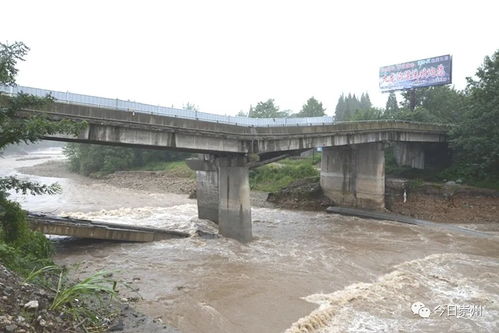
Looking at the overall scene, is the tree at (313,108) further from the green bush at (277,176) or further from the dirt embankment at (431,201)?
the dirt embankment at (431,201)

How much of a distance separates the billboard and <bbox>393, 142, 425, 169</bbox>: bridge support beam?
32.8ft

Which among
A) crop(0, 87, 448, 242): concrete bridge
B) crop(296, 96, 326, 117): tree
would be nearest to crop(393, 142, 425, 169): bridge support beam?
crop(0, 87, 448, 242): concrete bridge

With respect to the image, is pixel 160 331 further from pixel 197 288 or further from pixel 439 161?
pixel 439 161

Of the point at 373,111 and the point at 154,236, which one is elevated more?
the point at 373,111

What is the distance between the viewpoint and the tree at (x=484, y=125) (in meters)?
33.3

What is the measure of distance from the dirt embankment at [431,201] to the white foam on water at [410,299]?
549 inches

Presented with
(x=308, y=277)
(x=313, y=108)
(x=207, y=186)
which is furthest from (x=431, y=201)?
(x=313, y=108)

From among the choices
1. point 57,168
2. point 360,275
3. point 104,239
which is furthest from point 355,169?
point 57,168

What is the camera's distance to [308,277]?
17.0 metres

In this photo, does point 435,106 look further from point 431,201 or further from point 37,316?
point 37,316

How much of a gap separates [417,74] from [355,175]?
22.4m

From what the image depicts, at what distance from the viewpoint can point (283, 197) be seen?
3978 cm

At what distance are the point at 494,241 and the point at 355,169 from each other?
48.7ft

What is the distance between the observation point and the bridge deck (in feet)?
64.2
